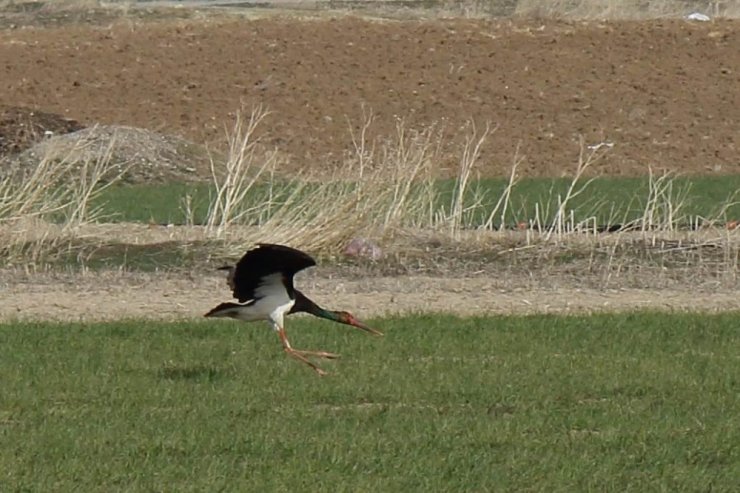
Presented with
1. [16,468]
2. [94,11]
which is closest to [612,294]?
[16,468]

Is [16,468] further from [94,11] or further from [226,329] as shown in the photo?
[94,11]

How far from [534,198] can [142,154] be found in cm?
673

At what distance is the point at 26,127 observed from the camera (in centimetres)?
2798

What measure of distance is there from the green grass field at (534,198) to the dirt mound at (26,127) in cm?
236

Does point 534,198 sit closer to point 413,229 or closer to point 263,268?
point 413,229

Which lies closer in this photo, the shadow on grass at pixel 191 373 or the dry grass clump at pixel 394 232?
the shadow on grass at pixel 191 373

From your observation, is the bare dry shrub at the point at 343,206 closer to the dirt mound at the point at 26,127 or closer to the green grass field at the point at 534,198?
the green grass field at the point at 534,198

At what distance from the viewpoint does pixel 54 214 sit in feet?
60.5

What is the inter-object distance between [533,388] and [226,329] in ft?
10.5

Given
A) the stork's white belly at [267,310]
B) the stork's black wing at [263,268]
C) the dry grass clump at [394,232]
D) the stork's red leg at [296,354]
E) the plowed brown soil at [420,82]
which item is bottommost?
the plowed brown soil at [420,82]

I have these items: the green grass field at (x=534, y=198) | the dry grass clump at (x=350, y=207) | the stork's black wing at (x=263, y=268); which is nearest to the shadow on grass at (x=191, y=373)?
the stork's black wing at (x=263, y=268)

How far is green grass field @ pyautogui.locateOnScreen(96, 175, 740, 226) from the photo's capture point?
21.0m

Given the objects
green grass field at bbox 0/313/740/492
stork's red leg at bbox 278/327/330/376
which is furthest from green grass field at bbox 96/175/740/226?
stork's red leg at bbox 278/327/330/376

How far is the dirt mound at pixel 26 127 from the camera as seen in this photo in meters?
26.9
